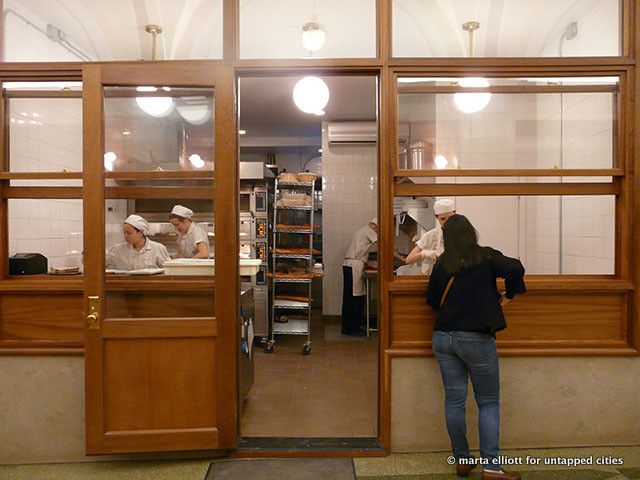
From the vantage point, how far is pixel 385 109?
3.07 metres

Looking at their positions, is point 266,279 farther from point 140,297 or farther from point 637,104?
point 637,104

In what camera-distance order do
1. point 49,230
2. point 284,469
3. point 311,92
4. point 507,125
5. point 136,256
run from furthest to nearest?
1. point 311,92
2. point 49,230
3. point 507,125
4. point 136,256
5. point 284,469

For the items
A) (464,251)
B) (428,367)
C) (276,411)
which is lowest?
(276,411)

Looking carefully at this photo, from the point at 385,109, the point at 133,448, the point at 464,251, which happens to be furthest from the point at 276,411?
the point at 385,109

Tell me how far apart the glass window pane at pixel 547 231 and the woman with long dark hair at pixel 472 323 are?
3.26 ft

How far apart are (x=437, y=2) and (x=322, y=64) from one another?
89 cm

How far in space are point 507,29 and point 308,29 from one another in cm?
131

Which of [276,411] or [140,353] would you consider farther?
[276,411]

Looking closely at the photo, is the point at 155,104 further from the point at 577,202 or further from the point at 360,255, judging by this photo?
the point at 360,255

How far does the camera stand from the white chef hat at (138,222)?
351 cm

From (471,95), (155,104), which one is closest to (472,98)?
(471,95)

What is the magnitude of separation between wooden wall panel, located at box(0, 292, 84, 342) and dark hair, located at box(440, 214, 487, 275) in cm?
227

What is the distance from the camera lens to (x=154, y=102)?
3.10 meters

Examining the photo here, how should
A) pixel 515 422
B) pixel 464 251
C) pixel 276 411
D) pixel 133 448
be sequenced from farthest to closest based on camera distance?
pixel 276 411
pixel 515 422
pixel 133 448
pixel 464 251
